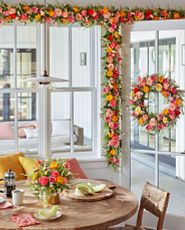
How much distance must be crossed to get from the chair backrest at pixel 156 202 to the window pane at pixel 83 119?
1643mm

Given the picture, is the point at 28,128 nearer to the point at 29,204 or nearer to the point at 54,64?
the point at 54,64

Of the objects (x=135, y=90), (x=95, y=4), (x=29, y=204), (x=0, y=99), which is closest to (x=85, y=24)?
(x=95, y=4)

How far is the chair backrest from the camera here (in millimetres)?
3600

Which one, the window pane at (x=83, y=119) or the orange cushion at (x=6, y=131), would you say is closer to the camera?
the orange cushion at (x=6, y=131)

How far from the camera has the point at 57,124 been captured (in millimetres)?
5293

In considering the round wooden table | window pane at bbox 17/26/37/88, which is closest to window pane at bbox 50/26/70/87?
window pane at bbox 17/26/37/88

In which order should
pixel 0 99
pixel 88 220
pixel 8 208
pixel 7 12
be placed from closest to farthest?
pixel 88 220, pixel 8 208, pixel 7 12, pixel 0 99

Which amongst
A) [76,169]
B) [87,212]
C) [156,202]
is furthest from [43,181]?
[76,169]

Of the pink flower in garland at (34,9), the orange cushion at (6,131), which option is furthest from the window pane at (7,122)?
the pink flower in garland at (34,9)

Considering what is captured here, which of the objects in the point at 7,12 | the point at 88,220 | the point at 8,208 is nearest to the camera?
the point at 88,220

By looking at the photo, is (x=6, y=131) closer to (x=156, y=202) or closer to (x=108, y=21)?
(x=108, y=21)

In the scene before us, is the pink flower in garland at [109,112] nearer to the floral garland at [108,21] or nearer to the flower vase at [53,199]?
the floral garland at [108,21]

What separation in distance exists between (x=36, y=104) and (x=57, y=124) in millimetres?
328

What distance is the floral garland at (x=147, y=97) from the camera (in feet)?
16.2
